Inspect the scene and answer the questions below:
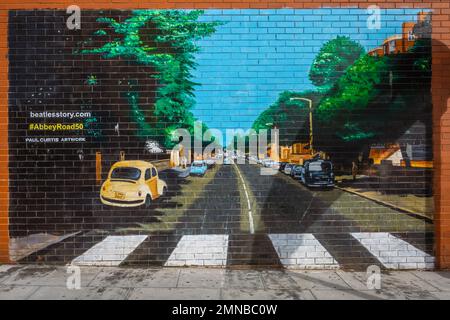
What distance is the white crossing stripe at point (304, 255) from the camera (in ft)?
21.9

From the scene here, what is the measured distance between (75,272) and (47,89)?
3.17 meters

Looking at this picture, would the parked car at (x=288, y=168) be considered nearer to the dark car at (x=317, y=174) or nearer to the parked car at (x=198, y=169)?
the dark car at (x=317, y=174)

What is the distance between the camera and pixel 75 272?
20.9ft

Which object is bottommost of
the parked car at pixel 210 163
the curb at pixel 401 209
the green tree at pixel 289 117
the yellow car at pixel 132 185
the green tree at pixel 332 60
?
the curb at pixel 401 209

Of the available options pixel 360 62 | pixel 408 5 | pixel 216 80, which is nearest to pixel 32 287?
pixel 216 80

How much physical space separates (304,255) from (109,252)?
11.0 ft

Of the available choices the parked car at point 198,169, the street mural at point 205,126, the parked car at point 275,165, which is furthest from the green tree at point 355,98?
the parked car at point 198,169

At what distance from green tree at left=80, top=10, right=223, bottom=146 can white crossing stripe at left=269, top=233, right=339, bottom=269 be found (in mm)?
2732

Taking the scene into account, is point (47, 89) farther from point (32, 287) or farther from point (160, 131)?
point (32, 287)

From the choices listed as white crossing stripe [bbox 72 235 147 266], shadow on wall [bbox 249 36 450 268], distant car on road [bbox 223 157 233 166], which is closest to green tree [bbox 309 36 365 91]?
shadow on wall [bbox 249 36 450 268]

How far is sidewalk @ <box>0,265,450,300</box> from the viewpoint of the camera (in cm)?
552

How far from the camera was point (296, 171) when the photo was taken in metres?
6.93

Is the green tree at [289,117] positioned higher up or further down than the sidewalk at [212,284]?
higher up
